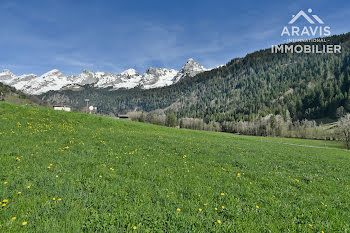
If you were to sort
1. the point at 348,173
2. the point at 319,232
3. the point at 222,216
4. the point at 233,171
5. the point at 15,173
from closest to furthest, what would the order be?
the point at 319,232, the point at 222,216, the point at 15,173, the point at 233,171, the point at 348,173

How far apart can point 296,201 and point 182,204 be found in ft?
18.9

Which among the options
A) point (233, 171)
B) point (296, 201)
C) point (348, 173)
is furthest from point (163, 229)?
point (348, 173)

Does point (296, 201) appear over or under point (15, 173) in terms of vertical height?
under

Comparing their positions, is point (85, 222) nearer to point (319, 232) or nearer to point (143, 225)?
point (143, 225)

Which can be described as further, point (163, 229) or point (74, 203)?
point (74, 203)

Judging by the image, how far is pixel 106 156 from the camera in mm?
12414

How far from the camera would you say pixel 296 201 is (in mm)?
8062

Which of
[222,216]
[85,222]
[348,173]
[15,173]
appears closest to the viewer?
[85,222]

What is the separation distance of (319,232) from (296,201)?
2.36 metres

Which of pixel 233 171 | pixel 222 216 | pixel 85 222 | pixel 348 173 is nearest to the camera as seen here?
pixel 85 222

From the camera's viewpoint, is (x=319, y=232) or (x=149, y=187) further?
(x=149, y=187)

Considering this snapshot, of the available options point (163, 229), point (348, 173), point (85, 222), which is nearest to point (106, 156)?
point (85, 222)

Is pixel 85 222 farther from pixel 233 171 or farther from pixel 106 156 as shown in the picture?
pixel 233 171

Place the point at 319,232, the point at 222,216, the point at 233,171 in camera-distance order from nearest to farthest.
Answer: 1. the point at 319,232
2. the point at 222,216
3. the point at 233,171
